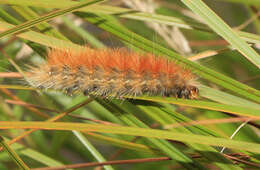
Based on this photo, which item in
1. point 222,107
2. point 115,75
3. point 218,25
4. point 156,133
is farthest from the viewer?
point 115,75

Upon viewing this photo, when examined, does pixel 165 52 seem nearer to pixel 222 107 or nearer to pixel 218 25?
pixel 218 25

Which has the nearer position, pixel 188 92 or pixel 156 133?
pixel 156 133

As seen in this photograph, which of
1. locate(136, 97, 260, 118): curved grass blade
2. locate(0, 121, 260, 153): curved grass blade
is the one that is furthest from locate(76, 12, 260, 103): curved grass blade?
locate(0, 121, 260, 153): curved grass blade

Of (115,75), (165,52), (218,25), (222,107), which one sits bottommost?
(222,107)

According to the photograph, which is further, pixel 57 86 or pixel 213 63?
pixel 213 63

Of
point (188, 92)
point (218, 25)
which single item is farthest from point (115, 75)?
point (218, 25)

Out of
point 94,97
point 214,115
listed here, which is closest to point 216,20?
point 94,97

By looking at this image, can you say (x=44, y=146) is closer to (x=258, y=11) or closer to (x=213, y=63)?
(x=213, y=63)

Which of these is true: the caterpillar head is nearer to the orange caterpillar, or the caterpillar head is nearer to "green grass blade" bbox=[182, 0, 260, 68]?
the orange caterpillar
